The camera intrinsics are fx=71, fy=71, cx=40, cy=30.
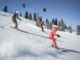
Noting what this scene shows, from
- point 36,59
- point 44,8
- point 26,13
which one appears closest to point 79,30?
point 44,8

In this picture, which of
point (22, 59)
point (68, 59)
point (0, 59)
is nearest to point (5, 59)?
point (0, 59)

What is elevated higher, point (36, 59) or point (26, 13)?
point (26, 13)

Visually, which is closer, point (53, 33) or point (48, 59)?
point (48, 59)

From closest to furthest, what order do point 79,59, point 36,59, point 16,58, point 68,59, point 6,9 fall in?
1. point 16,58
2. point 36,59
3. point 68,59
4. point 79,59
5. point 6,9

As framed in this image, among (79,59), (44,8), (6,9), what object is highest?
(6,9)

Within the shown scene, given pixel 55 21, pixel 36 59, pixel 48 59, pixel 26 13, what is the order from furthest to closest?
1. pixel 55 21
2. pixel 26 13
3. pixel 48 59
4. pixel 36 59

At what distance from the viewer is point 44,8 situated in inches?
1264

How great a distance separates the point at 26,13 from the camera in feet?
271

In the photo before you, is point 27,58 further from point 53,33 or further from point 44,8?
Result: point 44,8

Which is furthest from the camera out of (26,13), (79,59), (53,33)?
(26,13)

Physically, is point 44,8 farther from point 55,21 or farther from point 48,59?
point 55,21

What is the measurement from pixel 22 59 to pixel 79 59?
11.9ft

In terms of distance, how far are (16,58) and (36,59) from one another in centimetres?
91

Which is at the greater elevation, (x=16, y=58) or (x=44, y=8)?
(x=44, y=8)
